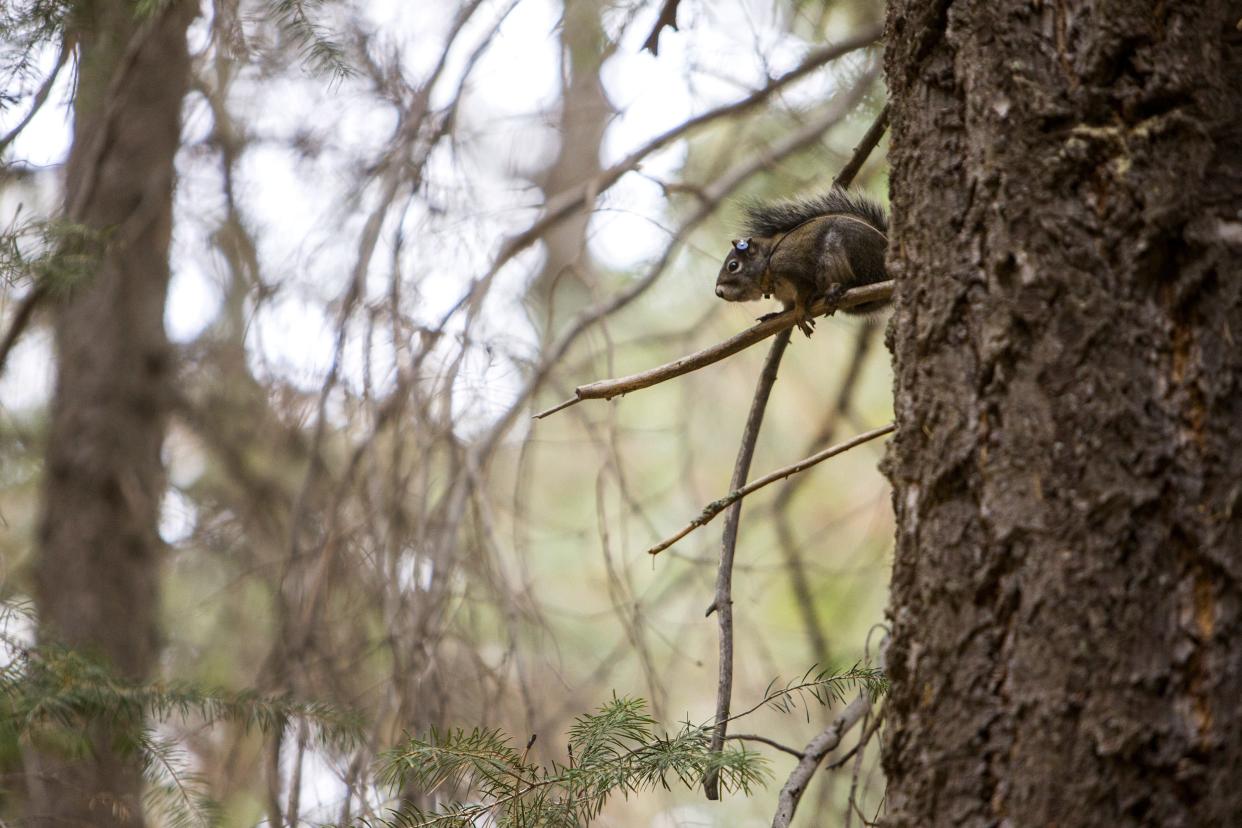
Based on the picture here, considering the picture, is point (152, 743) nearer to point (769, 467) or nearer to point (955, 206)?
point (955, 206)

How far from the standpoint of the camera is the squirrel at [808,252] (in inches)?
78.2

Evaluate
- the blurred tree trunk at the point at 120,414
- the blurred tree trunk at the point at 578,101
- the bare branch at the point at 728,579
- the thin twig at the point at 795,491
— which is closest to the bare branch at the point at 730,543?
the bare branch at the point at 728,579

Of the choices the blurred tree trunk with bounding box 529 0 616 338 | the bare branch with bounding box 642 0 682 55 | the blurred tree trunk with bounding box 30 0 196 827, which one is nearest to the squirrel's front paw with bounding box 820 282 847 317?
the bare branch with bounding box 642 0 682 55

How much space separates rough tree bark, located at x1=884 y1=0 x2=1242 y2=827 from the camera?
1.02 meters

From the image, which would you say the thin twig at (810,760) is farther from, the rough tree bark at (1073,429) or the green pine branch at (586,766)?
the rough tree bark at (1073,429)

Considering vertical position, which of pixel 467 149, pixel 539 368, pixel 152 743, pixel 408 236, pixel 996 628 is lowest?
pixel 996 628

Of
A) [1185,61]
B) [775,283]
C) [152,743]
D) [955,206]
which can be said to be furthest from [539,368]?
[1185,61]

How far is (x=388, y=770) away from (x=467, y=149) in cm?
194

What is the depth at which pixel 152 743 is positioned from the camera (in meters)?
2.03

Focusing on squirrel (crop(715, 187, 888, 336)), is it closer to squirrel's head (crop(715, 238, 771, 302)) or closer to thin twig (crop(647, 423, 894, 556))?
squirrel's head (crop(715, 238, 771, 302))

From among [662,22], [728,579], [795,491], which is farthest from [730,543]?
[795,491]

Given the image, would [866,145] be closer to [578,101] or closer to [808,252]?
[808,252]

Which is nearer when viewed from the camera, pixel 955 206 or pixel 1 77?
pixel 955 206

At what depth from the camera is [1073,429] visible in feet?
3.59
